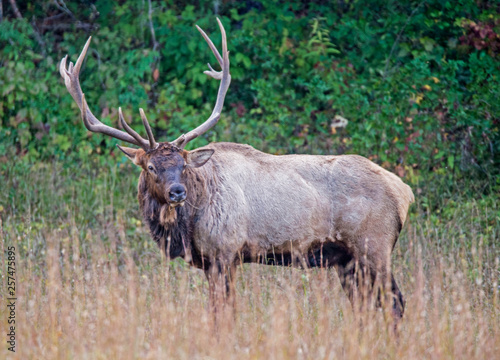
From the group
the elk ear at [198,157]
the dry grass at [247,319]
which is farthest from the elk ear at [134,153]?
the dry grass at [247,319]

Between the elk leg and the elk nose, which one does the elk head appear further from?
the elk leg

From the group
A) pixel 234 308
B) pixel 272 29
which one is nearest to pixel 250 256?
pixel 234 308

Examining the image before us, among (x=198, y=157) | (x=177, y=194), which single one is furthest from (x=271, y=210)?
(x=177, y=194)

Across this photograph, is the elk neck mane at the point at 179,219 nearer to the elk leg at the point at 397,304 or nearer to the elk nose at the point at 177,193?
the elk nose at the point at 177,193

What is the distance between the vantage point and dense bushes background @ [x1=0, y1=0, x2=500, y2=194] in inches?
330

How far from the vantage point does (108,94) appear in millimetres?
9531

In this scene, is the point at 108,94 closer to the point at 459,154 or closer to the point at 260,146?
the point at 260,146

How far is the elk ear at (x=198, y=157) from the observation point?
17.4ft

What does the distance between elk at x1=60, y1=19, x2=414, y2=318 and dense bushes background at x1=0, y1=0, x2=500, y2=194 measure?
2572 millimetres

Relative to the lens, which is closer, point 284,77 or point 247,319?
point 247,319

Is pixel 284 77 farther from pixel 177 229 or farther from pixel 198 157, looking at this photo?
pixel 177 229

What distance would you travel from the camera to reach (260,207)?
17.9ft

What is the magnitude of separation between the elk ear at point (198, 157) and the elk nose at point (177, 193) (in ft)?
1.25

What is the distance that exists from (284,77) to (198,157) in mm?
5070
